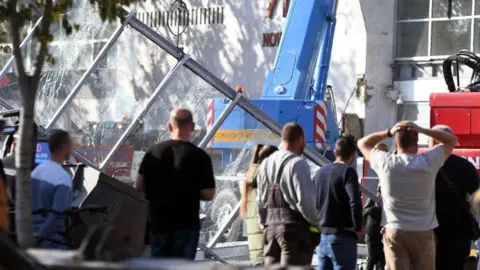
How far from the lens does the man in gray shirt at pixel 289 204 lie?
8.34 meters

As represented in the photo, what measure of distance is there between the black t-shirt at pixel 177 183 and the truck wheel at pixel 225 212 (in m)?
3.67

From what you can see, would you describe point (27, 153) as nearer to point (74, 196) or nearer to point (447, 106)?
point (74, 196)

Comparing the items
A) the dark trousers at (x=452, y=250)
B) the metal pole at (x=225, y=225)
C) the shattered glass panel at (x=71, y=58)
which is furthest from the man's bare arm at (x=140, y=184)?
the shattered glass panel at (x=71, y=58)

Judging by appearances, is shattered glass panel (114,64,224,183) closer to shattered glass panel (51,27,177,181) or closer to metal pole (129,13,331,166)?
shattered glass panel (51,27,177,181)

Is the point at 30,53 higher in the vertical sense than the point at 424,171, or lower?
higher

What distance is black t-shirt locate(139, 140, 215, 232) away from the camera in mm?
7867

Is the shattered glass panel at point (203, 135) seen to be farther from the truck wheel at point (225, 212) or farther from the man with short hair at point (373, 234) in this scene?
the man with short hair at point (373, 234)

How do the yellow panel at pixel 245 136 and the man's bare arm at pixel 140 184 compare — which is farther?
the yellow panel at pixel 245 136

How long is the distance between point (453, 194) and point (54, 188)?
327 cm

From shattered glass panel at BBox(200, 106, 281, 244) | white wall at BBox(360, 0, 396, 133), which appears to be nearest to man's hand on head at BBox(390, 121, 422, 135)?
shattered glass panel at BBox(200, 106, 281, 244)

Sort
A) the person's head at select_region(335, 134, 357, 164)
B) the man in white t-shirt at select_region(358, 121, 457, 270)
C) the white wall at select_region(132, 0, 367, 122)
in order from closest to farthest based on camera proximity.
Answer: the man in white t-shirt at select_region(358, 121, 457, 270) → the person's head at select_region(335, 134, 357, 164) → the white wall at select_region(132, 0, 367, 122)

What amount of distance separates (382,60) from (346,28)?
1.04 meters

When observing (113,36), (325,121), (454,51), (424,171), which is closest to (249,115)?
(113,36)

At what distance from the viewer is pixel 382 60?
942 inches
